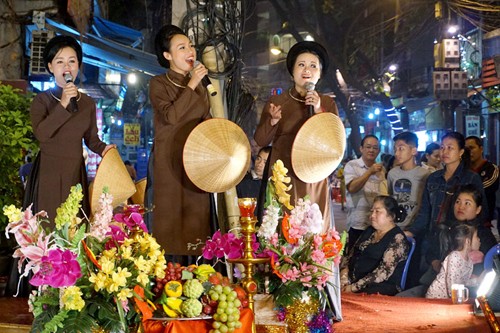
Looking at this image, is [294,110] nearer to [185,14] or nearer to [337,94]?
[185,14]

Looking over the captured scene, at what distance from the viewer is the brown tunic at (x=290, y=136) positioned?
195 inches

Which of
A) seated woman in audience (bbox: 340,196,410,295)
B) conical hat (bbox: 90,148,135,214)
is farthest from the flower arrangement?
seated woman in audience (bbox: 340,196,410,295)

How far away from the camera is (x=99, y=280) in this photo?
326 cm

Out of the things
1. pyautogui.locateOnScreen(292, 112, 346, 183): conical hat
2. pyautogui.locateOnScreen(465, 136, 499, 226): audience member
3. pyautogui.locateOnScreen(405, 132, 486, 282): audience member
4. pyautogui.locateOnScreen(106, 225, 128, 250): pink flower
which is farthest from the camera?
pyautogui.locateOnScreen(465, 136, 499, 226): audience member

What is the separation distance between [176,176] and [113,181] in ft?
1.60

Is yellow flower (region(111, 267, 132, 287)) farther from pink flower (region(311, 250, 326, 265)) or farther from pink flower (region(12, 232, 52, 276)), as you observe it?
pink flower (region(311, 250, 326, 265))

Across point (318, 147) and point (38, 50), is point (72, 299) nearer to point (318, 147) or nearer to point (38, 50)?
point (318, 147)

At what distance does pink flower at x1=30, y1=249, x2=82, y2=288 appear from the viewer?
10.6 feet

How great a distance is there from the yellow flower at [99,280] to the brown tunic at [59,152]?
2.34 meters

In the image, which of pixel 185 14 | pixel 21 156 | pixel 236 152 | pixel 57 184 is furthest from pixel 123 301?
pixel 185 14

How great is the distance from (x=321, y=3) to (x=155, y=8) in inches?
162

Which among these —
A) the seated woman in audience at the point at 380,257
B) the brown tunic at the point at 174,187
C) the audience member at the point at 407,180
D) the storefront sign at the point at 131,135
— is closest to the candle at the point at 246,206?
the brown tunic at the point at 174,187

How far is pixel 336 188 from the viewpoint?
22.5 m

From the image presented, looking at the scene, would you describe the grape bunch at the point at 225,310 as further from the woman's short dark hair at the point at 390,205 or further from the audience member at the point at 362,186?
the audience member at the point at 362,186
